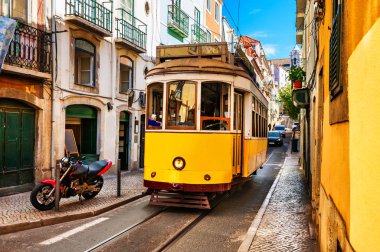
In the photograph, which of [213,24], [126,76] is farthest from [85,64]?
[213,24]

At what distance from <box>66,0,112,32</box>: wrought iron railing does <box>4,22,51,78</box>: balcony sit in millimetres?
1541

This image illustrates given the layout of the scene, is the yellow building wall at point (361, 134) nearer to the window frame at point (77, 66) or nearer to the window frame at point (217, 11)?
the window frame at point (77, 66)

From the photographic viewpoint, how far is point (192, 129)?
8.50m

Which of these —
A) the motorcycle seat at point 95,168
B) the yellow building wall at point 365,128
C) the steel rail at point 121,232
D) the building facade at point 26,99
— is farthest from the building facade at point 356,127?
the building facade at point 26,99

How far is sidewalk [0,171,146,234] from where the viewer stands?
7207 mm

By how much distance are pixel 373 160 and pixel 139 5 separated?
1736 centimetres

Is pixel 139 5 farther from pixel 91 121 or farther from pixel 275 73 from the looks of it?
pixel 275 73

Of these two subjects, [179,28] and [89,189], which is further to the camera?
[179,28]

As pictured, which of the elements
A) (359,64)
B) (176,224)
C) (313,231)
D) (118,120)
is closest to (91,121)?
(118,120)

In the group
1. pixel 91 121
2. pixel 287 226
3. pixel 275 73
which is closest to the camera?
pixel 287 226

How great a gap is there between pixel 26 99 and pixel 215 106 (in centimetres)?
584

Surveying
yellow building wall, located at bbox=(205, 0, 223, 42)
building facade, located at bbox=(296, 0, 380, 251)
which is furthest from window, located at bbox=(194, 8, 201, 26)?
building facade, located at bbox=(296, 0, 380, 251)

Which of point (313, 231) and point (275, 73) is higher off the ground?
point (275, 73)

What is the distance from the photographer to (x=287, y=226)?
7.53 m
